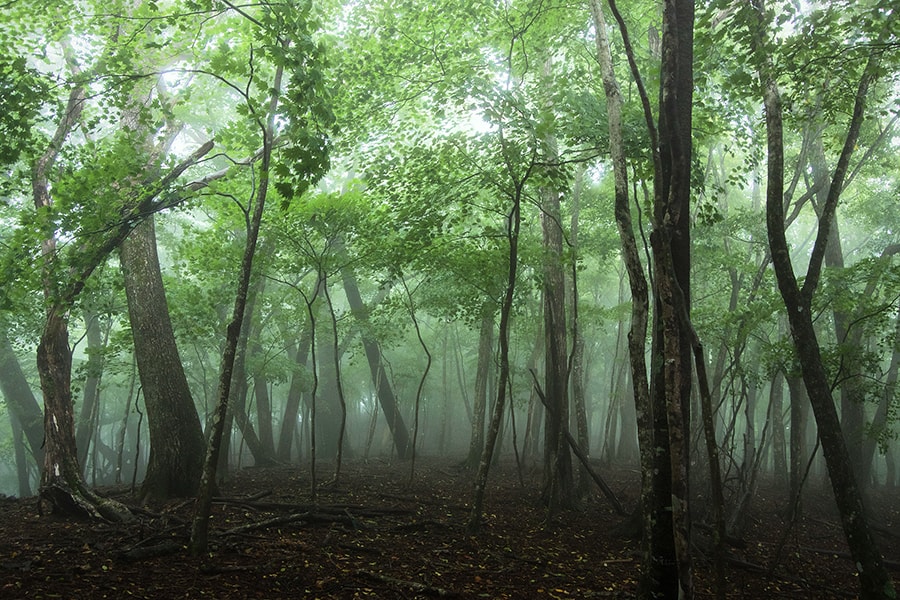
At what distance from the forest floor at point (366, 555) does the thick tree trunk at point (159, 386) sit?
2.26ft

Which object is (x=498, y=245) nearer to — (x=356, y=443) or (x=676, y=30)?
(x=676, y=30)

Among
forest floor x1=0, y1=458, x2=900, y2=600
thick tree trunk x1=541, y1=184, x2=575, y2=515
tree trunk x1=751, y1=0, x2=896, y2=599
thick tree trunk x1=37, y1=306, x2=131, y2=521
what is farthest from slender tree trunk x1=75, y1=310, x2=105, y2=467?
tree trunk x1=751, y1=0, x2=896, y2=599

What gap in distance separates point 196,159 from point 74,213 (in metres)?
3.01

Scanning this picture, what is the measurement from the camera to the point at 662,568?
415 cm

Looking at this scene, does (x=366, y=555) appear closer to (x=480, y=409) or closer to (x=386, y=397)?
(x=480, y=409)

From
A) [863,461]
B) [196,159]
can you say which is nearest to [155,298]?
[196,159]

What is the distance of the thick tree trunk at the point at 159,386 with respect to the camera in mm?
8305

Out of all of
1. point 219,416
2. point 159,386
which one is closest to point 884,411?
point 219,416

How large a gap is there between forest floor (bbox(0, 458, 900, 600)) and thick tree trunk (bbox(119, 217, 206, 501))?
69 cm

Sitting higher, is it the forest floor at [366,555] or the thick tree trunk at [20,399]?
the thick tree trunk at [20,399]

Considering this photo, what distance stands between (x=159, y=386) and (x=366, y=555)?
4.70 meters

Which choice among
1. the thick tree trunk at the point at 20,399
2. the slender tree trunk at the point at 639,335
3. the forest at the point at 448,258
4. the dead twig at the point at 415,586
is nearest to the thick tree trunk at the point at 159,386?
the forest at the point at 448,258

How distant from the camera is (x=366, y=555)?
6.01m

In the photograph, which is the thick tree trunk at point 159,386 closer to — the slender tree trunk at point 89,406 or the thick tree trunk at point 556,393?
the thick tree trunk at point 556,393
